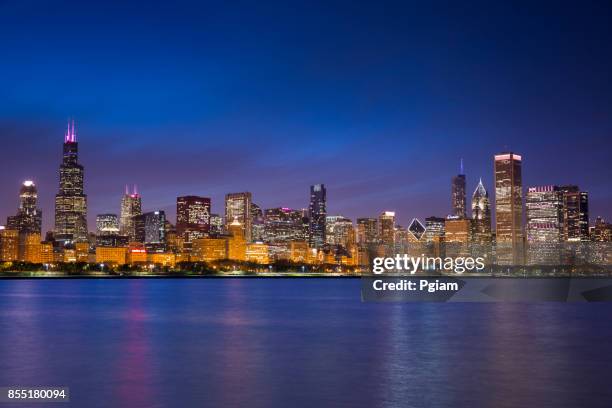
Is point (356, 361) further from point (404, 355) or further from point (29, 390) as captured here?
point (29, 390)

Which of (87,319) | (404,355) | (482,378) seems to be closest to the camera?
(482,378)

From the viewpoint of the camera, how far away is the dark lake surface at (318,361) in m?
22.2

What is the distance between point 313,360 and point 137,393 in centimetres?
983

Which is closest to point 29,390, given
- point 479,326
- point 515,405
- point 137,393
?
point 137,393

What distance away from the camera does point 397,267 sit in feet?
171

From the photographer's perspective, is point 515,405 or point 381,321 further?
point 381,321

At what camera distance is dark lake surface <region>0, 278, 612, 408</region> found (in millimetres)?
22156

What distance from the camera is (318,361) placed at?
30.4 metres

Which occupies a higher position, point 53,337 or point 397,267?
point 397,267

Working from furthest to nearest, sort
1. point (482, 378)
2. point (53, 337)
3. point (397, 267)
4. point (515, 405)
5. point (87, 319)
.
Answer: point (87, 319) < point (397, 267) < point (53, 337) < point (482, 378) < point (515, 405)

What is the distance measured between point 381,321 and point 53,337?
71.7 feet

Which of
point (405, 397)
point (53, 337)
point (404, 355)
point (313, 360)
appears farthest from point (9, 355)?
point (405, 397)

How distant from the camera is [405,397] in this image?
21.9 meters

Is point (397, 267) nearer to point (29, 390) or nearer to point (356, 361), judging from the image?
point (356, 361)
